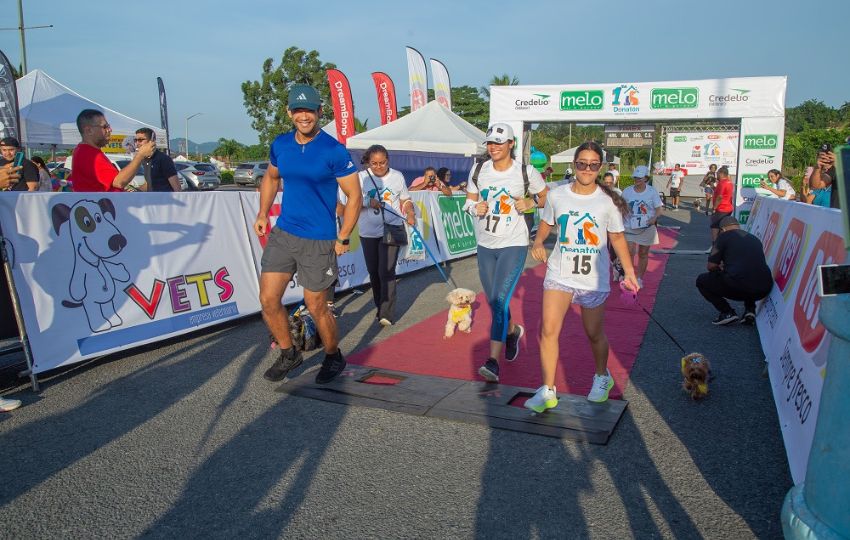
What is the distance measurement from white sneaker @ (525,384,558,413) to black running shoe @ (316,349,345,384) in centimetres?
161

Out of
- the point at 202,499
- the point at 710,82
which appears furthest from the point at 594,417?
the point at 710,82

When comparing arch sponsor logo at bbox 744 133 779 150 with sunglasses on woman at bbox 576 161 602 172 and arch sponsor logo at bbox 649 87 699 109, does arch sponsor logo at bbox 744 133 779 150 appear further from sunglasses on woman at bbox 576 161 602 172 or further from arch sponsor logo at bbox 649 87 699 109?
sunglasses on woman at bbox 576 161 602 172

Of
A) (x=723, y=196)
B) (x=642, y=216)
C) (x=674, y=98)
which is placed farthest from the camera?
(x=674, y=98)

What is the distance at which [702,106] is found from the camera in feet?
48.9

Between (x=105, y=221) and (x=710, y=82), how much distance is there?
1381 cm

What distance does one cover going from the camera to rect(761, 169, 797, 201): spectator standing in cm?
1398

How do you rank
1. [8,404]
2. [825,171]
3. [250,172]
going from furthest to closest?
1. [250,172]
2. [825,171]
3. [8,404]

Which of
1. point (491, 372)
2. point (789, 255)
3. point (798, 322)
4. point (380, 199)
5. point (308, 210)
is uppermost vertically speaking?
point (308, 210)

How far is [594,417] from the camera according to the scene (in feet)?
13.7

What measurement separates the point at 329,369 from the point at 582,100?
1287cm

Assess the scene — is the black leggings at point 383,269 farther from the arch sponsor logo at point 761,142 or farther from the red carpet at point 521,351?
the arch sponsor logo at point 761,142

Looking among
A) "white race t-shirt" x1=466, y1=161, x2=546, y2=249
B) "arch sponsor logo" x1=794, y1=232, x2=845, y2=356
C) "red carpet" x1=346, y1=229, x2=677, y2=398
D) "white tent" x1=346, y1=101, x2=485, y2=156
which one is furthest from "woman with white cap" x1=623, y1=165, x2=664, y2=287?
"white tent" x1=346, y1=101, x2=485, y2=156

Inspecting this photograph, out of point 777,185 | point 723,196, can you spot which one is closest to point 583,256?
point 723,196

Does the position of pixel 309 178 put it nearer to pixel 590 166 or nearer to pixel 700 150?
pixel 590 166
